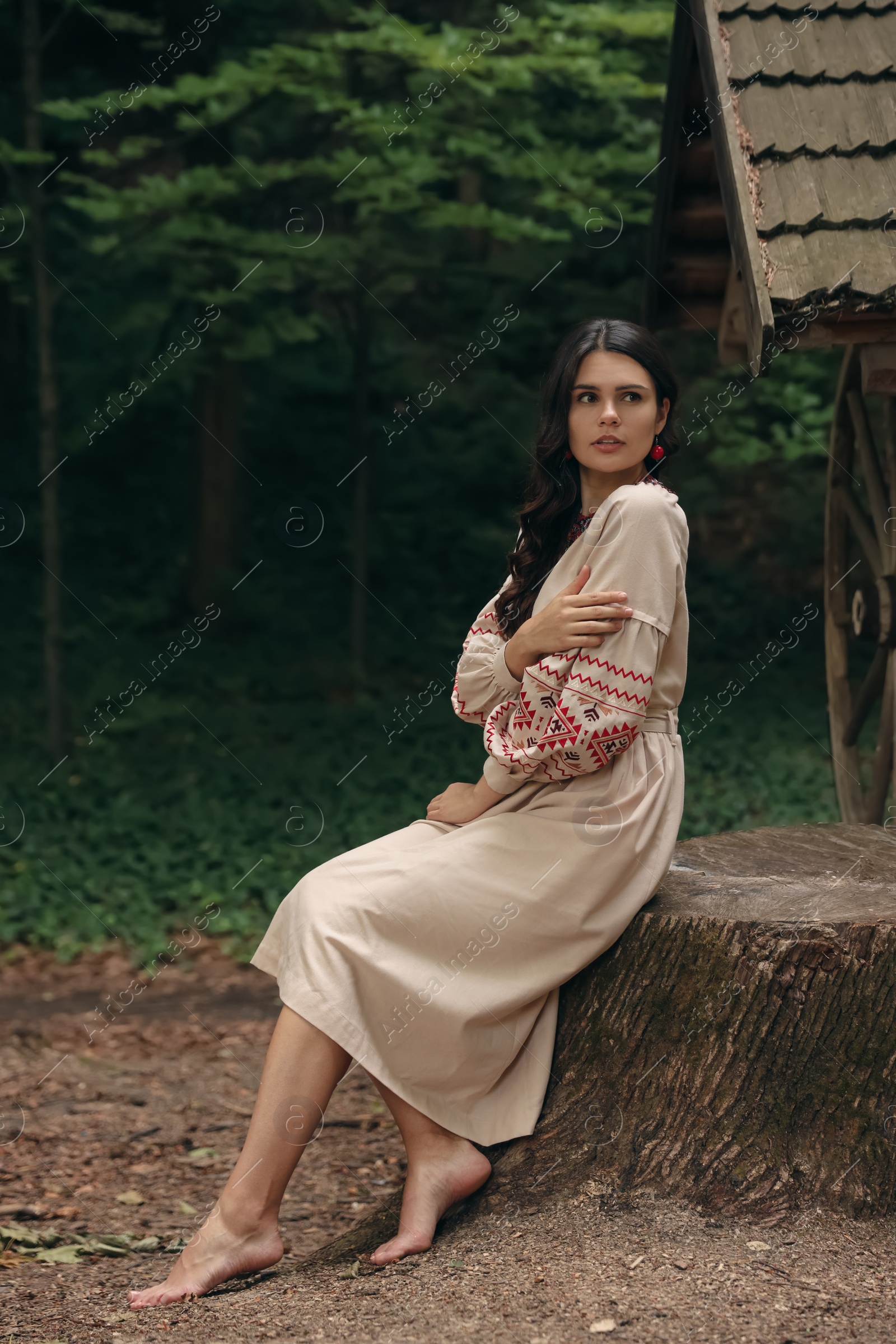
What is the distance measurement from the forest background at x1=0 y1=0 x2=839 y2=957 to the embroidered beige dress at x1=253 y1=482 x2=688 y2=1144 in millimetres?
3520

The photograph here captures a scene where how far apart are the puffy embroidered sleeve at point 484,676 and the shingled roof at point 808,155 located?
0.85m

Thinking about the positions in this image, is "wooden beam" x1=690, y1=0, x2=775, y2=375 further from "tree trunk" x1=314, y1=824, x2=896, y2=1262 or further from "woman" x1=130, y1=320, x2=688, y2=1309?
"tree trunk" x1=314, y1=824, x2=896, y2=1262

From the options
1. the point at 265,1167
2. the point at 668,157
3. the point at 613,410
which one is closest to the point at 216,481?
the point at 668,157

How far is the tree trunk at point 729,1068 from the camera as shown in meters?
2.55

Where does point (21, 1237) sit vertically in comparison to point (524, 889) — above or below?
below

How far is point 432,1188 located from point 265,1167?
→ 34 centimetres

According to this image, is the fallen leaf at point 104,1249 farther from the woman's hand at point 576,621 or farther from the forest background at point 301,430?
the forest background at point 301,430

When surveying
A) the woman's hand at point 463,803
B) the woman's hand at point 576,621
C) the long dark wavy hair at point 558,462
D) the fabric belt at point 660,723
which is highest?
the long dark wavy hair at point 558,462

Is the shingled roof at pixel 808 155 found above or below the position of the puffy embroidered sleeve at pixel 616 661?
above

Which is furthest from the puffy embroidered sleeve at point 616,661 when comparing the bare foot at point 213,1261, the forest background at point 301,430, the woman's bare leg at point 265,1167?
the forest background at point 301,430

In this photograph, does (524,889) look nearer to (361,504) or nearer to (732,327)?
(732,327)

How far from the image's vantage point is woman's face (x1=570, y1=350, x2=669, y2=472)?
268cm

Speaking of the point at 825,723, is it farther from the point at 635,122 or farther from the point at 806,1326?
the point at 806,1326

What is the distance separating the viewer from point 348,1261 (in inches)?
107
